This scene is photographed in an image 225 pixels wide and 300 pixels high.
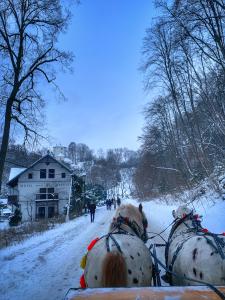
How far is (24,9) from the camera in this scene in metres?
11.7

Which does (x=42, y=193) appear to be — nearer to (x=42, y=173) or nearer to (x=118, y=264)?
(x=42, y=173)

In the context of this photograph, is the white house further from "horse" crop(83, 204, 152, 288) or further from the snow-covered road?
"horse" crop(83, 204, 152, 288)

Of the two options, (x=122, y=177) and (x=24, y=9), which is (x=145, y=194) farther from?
(x=122, y=177)

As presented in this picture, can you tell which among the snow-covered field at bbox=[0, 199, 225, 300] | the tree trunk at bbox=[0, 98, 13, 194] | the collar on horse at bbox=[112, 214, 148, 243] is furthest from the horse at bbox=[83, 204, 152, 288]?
the tree trunk at bbox=[0, 98, 13, 194]

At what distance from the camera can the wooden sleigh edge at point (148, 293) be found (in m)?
2.29

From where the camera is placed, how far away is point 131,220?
18.7ft

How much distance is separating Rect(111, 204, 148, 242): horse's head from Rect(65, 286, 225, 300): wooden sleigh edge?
267 cm

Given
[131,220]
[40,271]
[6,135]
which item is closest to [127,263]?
[131,220]

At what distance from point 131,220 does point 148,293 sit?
3.35 m

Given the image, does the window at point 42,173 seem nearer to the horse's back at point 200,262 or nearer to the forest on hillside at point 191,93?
the forest on hillside at point 191,93

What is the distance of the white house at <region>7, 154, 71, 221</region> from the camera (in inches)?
1661

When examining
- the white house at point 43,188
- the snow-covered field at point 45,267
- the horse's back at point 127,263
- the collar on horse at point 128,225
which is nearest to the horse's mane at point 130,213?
the collar on horse at point 128,225

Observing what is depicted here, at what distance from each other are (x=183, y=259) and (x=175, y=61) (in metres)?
14.8

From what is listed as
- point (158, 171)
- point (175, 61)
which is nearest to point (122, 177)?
point (158, 171)
